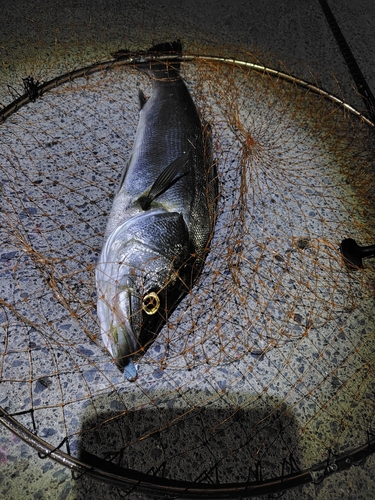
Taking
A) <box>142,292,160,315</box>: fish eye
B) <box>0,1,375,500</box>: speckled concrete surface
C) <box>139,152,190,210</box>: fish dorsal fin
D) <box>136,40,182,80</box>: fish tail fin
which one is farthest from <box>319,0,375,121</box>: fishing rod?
<box>142,292,160,315</box>: fish eye

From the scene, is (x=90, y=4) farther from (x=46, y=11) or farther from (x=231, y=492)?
(x=231, y=492)

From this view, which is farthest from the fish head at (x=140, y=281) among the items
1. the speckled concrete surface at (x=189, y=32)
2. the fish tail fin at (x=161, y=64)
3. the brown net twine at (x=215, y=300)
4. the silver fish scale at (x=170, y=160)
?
the speckled concrete surface at (x=189, y=32)

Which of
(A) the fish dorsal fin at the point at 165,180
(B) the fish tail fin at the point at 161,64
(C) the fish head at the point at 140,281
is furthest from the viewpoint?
(B) the fish tail fin at the point at 161,64

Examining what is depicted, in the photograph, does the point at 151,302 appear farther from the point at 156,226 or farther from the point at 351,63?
the point at 351,63

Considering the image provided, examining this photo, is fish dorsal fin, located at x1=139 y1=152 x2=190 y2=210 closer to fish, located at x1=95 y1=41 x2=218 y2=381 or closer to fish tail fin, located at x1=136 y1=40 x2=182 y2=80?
fish, located at x1=95 y1=41 x2=218 y2=381

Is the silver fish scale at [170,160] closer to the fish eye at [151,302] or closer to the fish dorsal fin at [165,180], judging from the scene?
the fish dorsal fin at [165,180]

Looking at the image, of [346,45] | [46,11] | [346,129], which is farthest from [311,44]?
[46,11]
